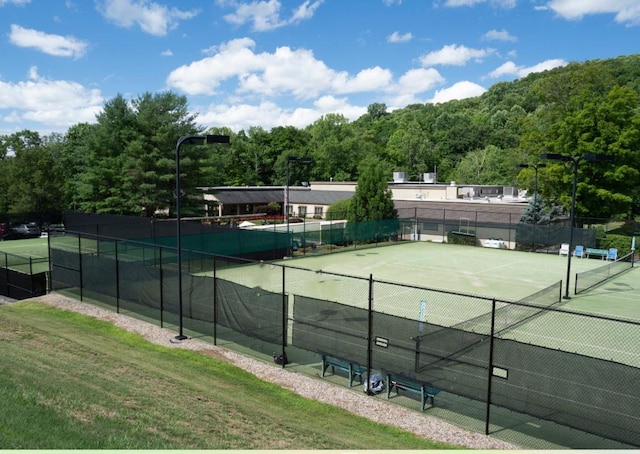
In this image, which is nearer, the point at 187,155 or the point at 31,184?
the point at 187,155

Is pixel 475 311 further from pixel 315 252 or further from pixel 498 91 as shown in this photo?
pixel 498 91

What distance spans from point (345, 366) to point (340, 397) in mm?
1151

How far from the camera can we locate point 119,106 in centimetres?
4722

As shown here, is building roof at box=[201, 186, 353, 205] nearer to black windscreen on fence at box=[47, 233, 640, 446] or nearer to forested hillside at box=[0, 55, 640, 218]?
forested hillside at box=[0, 55, 640, 218]

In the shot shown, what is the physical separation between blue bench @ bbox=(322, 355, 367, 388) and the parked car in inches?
1590

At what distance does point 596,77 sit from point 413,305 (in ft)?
123

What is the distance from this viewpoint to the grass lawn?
677 centimetres

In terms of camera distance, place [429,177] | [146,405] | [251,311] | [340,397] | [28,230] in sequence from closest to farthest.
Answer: [146,405], [340,397], [251,311], [28,230], [429,177]

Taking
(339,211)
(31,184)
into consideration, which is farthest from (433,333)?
(31,184)

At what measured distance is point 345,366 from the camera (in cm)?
1266

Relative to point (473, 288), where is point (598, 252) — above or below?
above

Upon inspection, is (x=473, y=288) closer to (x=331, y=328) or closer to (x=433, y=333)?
(x=331, y=328)

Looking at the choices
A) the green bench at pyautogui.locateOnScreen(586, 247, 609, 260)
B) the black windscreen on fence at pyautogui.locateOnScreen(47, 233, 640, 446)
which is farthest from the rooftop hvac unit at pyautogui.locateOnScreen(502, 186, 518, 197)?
the black windscreen on fence at pyautogui.locateOnScreen(47, 233, 640, 446)

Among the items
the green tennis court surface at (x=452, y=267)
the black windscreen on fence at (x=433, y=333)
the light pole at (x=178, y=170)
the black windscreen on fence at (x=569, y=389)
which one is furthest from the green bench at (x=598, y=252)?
→ the light pole at (x=178, y=170)
